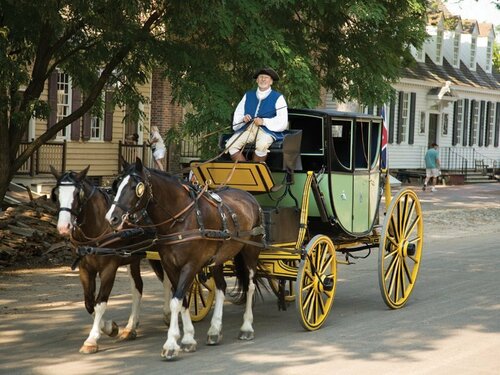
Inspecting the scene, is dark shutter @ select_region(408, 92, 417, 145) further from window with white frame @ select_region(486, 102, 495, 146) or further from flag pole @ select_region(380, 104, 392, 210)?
flag pole @ select_region(380, 104, 392, 210)

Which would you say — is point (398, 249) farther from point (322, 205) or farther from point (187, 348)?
point (187, 348)

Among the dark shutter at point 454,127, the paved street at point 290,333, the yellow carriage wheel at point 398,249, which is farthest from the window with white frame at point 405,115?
the yellow carriage wheel at point 398,249

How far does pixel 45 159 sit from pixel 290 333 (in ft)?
64.7

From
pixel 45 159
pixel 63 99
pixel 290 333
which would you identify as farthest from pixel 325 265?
pixel 63 99

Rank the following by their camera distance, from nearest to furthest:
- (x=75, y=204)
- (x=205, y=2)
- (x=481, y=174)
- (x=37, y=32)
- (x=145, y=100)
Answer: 1. (x=75, y=204)
2. (x=205, y=2)
3. (x=37, y=32)
4. (x=145, y=100)
5. (x=481, y=174)

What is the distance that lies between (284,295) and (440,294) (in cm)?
276

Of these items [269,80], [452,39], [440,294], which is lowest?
[440,294]

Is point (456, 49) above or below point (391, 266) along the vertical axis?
above

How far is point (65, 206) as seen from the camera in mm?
9055

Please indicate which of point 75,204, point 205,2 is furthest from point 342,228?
point 205,2

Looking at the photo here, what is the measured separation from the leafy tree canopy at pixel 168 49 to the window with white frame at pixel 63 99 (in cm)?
1117

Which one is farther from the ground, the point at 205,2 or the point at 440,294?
the point at 205,2

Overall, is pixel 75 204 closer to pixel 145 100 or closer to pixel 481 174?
pixel 145 100

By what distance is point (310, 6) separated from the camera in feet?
61.6
